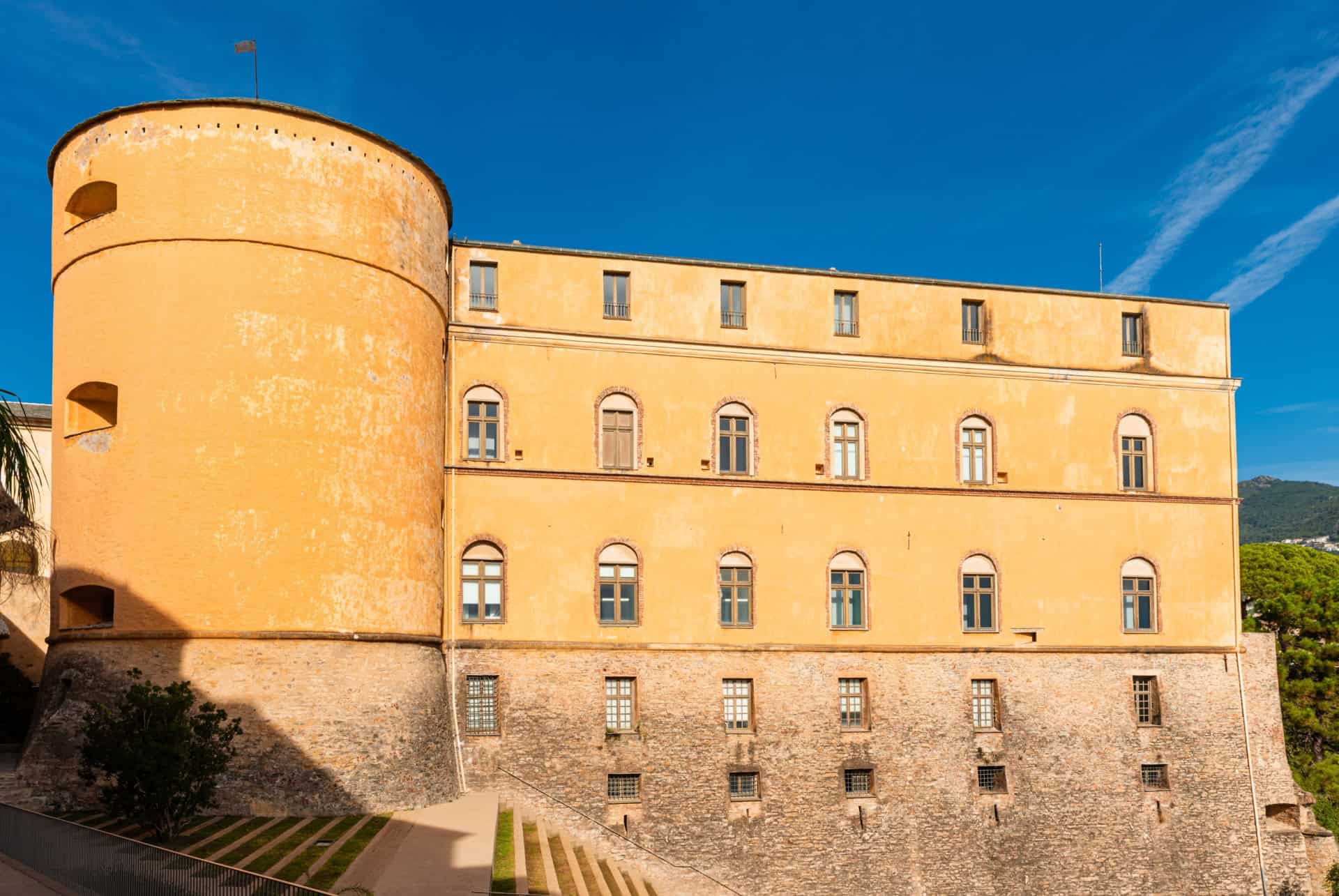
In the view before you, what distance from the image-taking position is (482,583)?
28.2m

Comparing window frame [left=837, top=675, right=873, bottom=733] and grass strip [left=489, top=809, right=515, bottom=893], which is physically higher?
window frame [left=837, top=675, right=873, bottom=733]

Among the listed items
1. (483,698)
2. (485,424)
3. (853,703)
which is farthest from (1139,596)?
(485,424)

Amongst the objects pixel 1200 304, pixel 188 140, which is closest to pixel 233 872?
pixel 188 140

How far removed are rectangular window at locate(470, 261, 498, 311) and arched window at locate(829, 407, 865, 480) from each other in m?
9.82

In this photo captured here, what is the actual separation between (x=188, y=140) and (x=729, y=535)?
52.4 feet

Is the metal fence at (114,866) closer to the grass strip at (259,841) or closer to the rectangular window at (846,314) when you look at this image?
the grass strip at (259,841)

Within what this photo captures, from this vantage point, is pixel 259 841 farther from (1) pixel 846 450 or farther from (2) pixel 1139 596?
(2) pixel 1139 596

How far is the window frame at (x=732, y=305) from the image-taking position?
30953 mm

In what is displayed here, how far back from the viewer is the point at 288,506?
78.2ft

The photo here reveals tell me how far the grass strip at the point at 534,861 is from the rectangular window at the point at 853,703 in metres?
8.82

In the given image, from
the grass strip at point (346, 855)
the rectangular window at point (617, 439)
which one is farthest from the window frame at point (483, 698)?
the rectangular window at point (617, 439)

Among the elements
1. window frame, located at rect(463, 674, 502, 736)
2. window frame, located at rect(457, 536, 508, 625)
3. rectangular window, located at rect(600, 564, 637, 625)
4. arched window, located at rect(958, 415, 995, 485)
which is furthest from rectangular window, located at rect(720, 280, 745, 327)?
window frame, located at rect(463, 674, 502, 736)

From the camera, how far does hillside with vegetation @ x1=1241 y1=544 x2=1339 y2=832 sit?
42531 mm

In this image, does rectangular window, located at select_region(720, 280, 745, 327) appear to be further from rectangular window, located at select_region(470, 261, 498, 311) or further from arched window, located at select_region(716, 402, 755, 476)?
rectangular window, located at select_region(470, 261, 498, 311)
